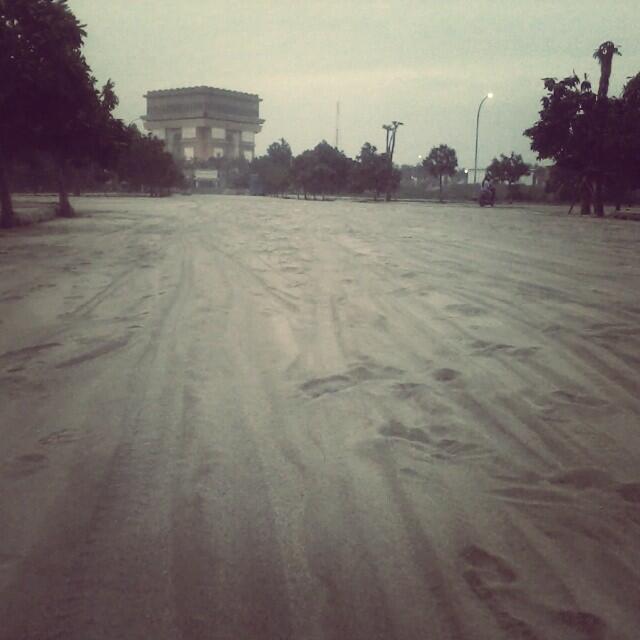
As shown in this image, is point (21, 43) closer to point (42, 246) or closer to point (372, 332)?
point (42, 246)

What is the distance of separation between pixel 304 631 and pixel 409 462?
1.28 metres

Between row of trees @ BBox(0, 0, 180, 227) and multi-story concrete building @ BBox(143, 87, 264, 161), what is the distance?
136m

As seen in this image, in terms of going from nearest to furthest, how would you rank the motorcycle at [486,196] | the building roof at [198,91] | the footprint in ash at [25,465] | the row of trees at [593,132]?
the footprint in ash at [25,465] < the row of trees at [593,132] < the motorcycle at [486,196] < the building roof at [198,91]

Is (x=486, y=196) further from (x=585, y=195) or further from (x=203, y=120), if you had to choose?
(x=203, y=120)

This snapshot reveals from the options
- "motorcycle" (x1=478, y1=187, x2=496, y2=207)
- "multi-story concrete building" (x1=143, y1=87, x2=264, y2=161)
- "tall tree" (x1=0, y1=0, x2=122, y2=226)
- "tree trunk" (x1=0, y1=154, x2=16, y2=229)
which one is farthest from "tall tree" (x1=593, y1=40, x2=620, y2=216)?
"multi-story concrete building" (x1=143, y1=87, x2=264, y2=161)

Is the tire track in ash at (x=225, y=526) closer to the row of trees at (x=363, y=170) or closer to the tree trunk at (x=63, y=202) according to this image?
the tree trunk at (x=63, y=202)

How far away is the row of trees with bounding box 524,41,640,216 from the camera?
2973 centimetres

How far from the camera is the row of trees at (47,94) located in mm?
17484

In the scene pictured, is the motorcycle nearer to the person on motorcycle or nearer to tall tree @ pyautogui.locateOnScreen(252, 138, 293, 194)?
the person on motorcycle

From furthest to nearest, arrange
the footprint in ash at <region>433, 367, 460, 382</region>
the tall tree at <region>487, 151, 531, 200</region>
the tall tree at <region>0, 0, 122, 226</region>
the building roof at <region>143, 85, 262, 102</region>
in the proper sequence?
the building roof at <region>143, 85, 262, 102</region> < the tall tree at <region>487, 151, 531, 200</region> < the tall tree at <region>0, 0, 122, 226</region> < the footprint in ash at <region>433, 367, 460, 382</region>

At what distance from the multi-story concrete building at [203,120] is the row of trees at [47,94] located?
136 metres

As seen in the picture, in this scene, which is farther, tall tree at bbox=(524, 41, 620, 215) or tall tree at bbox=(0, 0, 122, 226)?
tall tree at bbox=(524, 41, 620, 215)

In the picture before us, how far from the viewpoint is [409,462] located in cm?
321

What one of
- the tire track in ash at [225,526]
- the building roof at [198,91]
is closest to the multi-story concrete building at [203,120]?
the building roof at [198,91]
